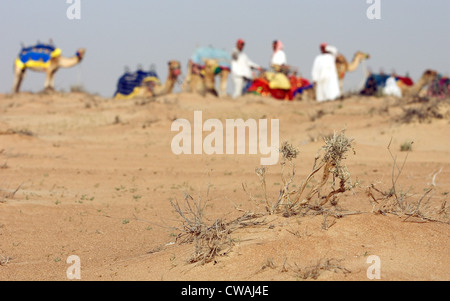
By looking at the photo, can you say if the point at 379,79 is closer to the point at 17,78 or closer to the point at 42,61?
the point at 42,61

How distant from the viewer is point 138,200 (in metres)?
8.63

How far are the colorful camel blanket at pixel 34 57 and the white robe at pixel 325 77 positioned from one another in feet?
34.2

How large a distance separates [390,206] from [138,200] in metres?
4.10

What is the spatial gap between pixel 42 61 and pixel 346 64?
1175cm

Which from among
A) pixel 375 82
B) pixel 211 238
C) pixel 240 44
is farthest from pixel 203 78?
pixel 211 238

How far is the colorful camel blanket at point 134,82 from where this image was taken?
26.0 meters

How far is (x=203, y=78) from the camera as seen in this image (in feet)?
78.9

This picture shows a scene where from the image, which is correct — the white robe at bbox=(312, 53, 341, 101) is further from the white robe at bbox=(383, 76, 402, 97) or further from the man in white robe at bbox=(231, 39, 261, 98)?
the man in white robe at bbox=(231, 39, 261, 98)

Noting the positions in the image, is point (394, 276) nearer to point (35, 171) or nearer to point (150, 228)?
point (150, 228)

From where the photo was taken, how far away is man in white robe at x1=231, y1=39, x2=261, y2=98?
23.8 metres

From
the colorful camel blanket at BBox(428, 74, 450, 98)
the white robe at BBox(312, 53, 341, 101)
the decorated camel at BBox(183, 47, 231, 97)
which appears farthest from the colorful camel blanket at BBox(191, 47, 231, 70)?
the colorful camel blanket at BBox(428, 74, 450, 98)

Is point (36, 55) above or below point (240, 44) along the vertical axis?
below

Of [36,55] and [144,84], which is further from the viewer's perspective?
[144,84]
